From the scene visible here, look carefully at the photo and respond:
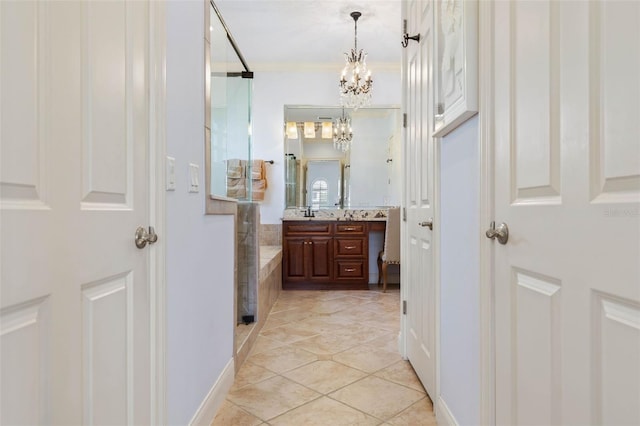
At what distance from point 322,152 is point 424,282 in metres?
3.42

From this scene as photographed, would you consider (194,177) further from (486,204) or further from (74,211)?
(486,204)

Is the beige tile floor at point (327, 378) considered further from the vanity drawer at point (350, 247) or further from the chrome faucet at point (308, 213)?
the chrome faucet at point (308, 213)

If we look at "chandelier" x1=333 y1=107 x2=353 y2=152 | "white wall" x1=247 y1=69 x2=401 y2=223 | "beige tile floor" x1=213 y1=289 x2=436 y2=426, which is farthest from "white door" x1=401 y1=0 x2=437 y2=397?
"chandelier" x1=333 y1=107 x2=353 y2=152

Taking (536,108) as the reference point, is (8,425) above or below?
below

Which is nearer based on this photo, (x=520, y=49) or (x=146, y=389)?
(x=520, y=49)

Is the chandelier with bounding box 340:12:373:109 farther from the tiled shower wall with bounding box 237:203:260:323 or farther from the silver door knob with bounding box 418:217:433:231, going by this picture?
the silver door knob with bounding box 418:217:433:231

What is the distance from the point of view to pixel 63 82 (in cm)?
78

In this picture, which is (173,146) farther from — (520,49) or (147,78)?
(520,49)

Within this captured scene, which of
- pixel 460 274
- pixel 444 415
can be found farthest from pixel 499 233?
pixel 444 415

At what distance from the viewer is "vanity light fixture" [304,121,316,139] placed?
506 cm

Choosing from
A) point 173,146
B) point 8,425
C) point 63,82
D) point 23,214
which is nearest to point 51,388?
point 8,425

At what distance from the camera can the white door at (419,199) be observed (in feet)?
6.07

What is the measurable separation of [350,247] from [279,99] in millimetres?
2129

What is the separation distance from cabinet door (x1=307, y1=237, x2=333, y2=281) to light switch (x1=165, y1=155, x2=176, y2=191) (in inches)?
129
